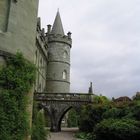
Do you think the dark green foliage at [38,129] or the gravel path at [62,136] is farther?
the gravel path at [62,136]

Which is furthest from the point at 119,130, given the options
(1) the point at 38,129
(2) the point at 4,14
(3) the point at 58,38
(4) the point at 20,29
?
(3) the point at 58,38

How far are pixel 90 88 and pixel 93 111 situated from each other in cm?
947

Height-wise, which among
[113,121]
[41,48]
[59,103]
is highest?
[41,48]

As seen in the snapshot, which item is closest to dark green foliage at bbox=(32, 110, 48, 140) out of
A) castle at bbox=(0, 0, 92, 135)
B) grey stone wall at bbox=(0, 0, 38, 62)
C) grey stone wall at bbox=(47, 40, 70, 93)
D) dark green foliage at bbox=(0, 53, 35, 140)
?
castle at bbox=(0, 0, 92, 135)

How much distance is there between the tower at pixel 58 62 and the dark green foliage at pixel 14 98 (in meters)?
36.9

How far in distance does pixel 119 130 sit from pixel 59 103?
17231 mm

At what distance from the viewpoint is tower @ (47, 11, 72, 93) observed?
48.0 m

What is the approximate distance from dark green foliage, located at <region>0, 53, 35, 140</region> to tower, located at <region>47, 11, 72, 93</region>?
121ft

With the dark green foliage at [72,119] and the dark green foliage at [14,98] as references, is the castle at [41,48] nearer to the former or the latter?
the dark green foliage at [14,98]

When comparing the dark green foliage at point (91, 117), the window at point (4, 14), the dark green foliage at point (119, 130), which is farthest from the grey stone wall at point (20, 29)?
the dark green foliage at point (91, 117)

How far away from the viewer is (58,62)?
4859 centimetres

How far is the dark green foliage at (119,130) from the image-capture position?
17.2 metres

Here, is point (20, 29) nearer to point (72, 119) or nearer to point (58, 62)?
point (58, 62)

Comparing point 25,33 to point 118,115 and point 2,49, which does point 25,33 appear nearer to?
point 2,49
